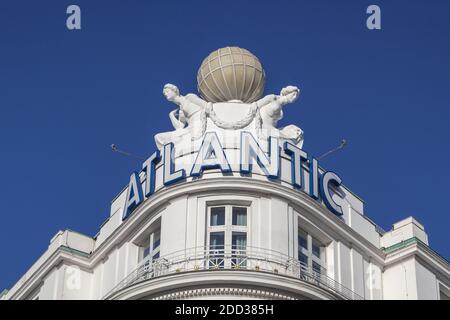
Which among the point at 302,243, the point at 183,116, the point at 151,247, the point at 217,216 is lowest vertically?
the point at 151,247

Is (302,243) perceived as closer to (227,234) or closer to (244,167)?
(227,234)

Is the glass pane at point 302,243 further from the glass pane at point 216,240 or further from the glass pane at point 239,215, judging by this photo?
the glass pane at point 216,240

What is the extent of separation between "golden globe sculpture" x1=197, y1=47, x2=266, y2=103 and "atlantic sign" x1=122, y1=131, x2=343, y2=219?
3905 millimetres

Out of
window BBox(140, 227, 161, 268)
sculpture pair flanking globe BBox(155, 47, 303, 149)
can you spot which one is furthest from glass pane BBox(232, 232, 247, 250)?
sculpture pair flanking globe BBox(155, 47, 303, 149)

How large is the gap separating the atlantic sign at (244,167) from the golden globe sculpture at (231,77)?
3905 millimetres

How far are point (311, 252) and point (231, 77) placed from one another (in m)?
8.28

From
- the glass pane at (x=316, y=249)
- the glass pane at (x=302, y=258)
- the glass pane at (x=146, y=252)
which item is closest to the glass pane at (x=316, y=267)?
the glass pane at (x=302, y=258)

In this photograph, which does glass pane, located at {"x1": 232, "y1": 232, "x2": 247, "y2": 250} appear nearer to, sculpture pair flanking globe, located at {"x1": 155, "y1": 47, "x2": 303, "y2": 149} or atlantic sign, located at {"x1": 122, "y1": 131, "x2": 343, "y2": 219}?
atlantic sign, located at {"x1": 122, "y1": 131, "x2": 343, "y2": 219}

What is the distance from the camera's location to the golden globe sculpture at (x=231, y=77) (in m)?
60.9

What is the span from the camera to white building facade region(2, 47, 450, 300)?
53.8 meters

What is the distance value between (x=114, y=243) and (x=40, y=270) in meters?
3.93

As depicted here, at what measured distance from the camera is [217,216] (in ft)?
184

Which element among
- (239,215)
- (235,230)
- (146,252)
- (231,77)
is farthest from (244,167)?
(231,77)
